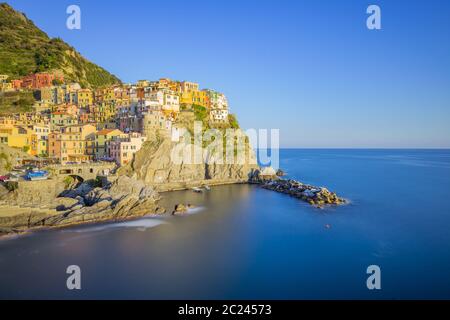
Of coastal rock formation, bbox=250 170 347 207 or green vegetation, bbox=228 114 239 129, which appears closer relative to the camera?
coastal rock formation, bbox=250 170 347 207

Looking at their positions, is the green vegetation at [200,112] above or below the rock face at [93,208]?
above

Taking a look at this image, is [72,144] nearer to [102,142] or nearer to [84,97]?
[102,142]

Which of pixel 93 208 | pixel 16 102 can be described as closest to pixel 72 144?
pixel 93 208

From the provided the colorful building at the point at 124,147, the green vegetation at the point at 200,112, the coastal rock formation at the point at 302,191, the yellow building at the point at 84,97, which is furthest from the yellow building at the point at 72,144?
the coastal rock formation at the point at 302,191

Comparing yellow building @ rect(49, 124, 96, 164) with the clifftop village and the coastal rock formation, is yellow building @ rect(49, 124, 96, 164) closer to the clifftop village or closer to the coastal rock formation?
the clifftop village

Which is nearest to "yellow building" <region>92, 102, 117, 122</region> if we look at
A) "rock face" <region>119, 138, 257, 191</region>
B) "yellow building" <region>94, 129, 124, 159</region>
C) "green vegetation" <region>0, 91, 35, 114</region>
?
"yellow building" <region>94, 129, 124, 159</region>

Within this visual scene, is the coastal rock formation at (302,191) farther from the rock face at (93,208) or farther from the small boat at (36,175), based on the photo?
the small boat at (36,175)
